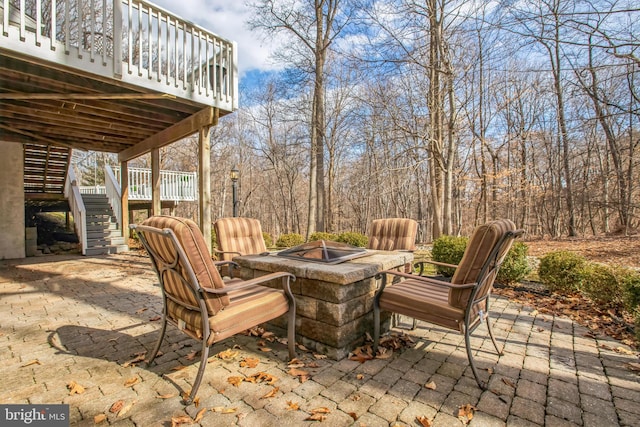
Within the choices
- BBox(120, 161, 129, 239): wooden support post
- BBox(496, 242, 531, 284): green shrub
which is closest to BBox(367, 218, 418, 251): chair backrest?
BBox(496, 242, 531, 284): green shrub

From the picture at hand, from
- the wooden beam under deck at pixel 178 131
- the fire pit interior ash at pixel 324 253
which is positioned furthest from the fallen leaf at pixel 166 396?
the wooden beam under deck at pixel 178 131

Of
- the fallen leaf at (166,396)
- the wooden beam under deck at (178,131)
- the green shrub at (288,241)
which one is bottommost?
the fallen leaf at (166,396)

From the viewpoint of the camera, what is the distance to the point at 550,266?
13.8ft

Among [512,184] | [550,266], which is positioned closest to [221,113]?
[550,266]

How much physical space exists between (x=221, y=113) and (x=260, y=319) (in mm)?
4308

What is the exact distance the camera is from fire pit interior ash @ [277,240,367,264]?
2.78 metres

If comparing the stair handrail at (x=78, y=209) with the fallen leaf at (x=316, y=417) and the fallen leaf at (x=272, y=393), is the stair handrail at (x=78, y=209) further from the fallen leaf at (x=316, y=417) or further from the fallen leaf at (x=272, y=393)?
the fallen leaf at (x=316, y=417)

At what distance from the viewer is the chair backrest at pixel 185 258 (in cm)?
181

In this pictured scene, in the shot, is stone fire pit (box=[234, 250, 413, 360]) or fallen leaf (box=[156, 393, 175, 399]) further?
stone fire pit (box=[234, 250, 413, 360])

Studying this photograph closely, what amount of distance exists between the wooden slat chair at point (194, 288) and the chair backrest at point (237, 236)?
5.57 ft

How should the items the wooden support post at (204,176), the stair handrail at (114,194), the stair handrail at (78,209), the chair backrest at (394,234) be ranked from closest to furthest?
the chair backrest at (394,234) → the wooden support post at (204,176) → the stair handrail at (78,209) → the stair handrail at (114,194)

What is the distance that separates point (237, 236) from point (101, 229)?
6847 mm

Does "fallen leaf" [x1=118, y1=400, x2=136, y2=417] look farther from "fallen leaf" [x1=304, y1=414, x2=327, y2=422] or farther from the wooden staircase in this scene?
the wooden staircase

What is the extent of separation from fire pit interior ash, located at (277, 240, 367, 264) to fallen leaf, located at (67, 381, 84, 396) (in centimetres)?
176
